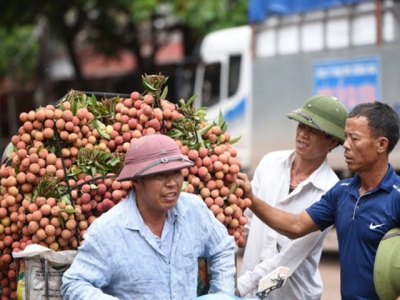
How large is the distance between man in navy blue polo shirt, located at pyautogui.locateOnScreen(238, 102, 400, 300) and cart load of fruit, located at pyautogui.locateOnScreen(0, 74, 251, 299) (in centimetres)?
59

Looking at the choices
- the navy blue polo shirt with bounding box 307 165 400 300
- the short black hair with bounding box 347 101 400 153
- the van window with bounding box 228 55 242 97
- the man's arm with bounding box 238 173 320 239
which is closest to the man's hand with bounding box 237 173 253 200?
the man's arm with bounding box 238 173 320 239

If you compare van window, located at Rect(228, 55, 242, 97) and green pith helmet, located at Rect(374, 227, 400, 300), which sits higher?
van window, located at Rect(228, 55, 242, 97)

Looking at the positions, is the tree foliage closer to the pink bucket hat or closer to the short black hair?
the short black hair

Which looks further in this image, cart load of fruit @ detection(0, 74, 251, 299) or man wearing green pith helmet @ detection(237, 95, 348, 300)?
man wearing green pith helmet @ detection(237, 95, 348, 300)

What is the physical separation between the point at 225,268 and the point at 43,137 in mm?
1178

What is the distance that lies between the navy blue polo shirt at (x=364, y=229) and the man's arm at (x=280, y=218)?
0.36 m

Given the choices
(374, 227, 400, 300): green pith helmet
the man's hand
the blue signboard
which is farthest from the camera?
the blue signboard

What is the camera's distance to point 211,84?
15.4 metres

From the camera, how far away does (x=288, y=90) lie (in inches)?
525

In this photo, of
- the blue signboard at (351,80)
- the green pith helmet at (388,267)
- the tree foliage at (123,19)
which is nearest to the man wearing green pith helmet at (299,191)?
the green pith helmet at (388,267)

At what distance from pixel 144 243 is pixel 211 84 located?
39.9 feet

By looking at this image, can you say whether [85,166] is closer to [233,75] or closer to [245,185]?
[245,185]

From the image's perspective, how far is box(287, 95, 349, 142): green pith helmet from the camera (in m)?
4.65

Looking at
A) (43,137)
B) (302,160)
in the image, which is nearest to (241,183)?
(302,160)
